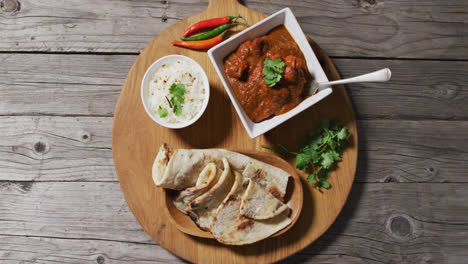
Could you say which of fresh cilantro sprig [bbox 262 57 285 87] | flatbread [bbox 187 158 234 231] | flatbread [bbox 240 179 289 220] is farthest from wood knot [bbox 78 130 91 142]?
fresh cilantro sprig [bbox 262 57 285 87]

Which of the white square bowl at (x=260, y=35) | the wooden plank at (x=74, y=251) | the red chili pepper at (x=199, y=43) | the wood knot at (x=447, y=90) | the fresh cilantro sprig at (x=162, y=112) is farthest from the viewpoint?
the wood knot at (x=447, y=90)

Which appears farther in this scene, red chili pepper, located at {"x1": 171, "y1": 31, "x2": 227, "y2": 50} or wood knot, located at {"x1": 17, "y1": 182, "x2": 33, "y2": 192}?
wood knot, located at {"x1": 17, "y1": 182, "x2": 33, "y2": 192}

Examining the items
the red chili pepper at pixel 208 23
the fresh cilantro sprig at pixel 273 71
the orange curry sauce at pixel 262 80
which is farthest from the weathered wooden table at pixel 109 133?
the fresh cilantro sprig at pixel 273 71

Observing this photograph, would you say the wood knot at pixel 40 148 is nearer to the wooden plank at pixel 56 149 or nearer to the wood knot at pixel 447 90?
the wooden plank at pixel 56 149

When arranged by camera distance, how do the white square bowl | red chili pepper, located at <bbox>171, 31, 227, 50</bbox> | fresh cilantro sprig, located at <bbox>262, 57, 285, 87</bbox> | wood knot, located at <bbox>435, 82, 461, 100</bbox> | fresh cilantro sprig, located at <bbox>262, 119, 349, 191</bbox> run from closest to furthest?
fresh cilantro sprig, located at <bbox>262, 57, 285, 87</bbox>
the white square bowl
fresh cilantro sprig, located at <bbox>262, 119, 349, 191</bbox>
red chili pepper, located at <bbox>171, 31, 227, 50</bbox>
wood knot, located at <bbox>435, 82, 461, 100</bbox>

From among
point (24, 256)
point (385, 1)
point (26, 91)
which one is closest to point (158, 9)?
point (26, 91)

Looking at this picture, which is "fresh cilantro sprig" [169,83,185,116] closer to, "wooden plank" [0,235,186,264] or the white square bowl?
the white square bowl
